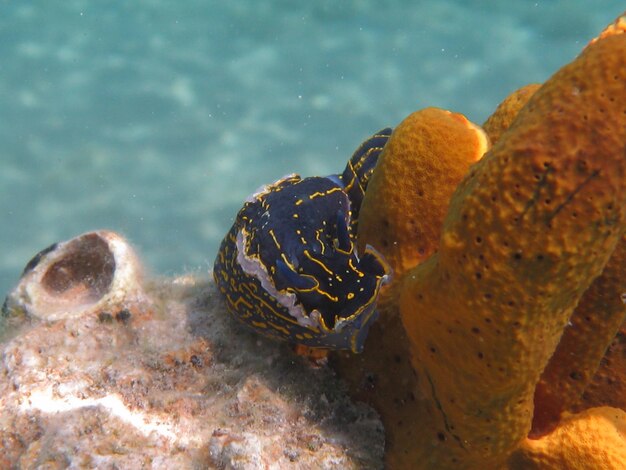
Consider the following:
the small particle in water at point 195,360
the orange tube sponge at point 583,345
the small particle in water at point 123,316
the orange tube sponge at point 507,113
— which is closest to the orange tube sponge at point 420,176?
the orange tube sponge at point 507,113

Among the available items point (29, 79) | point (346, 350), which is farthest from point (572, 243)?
point (29, 79)

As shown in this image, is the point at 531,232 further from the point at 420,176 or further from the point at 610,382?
the point at 610,382

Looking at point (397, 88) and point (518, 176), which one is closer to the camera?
point (518, 176)

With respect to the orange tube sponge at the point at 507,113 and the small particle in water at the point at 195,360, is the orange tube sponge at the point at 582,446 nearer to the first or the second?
the orange tube sponge at the point at 507,113

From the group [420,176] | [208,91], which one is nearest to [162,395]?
[420,176]

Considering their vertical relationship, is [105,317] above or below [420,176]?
below

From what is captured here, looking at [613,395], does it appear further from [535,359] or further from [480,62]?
[480,62]

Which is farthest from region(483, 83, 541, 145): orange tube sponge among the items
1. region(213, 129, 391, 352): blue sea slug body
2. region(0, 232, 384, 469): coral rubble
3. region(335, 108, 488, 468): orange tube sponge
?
region(0, 232, 384, 469): coral rubble
